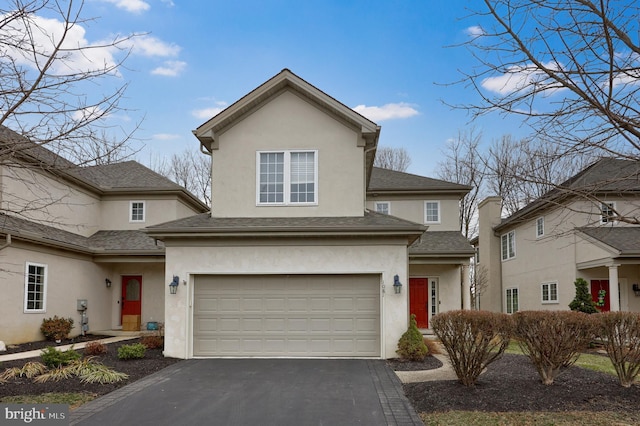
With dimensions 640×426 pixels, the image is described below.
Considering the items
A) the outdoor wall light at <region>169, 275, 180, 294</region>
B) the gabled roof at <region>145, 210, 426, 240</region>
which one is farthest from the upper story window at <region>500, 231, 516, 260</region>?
the outdoor wall light at <region>169, 275, 180, 294</region>

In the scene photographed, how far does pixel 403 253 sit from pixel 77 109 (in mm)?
9277

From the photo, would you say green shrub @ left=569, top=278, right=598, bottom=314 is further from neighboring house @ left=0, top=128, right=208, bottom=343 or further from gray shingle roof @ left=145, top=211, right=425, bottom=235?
neighboring house @ left=0, top=128, right=208, bottom=343

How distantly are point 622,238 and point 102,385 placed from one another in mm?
17034

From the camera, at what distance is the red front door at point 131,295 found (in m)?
21.3


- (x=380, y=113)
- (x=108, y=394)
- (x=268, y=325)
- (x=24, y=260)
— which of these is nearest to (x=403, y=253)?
(x=268, y=325)

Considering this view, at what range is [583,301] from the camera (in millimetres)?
17078

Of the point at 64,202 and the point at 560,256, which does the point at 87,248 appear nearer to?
the point at 64,202

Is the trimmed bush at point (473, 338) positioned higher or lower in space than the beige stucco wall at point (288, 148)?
lower

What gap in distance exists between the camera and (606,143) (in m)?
4.92

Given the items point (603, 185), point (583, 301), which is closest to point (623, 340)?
point (603, 185)

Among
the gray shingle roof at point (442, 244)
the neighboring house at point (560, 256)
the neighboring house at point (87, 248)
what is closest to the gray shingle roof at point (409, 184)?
the gray shingle roof at point (442, 244)

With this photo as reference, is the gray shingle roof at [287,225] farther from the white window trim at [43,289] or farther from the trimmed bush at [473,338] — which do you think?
the white window trim at [43,289]

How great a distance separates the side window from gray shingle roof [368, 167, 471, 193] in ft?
19.1

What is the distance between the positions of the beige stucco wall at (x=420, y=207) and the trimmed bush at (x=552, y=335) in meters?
13.8
